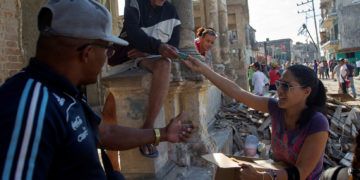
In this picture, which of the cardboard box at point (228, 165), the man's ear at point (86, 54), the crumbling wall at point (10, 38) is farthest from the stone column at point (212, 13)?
the man's ear at point (86, 54)

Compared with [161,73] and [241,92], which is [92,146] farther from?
[241,92]

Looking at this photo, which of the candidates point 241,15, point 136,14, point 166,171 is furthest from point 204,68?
point 241,15

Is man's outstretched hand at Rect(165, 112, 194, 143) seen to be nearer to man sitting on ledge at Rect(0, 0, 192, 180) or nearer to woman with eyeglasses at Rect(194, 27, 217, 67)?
man sitting on ledge at Rect(0, 0, 192, 180)

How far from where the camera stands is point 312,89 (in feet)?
10.1

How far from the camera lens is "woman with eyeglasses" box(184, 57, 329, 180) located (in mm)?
2729

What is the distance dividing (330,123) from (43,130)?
434 inches

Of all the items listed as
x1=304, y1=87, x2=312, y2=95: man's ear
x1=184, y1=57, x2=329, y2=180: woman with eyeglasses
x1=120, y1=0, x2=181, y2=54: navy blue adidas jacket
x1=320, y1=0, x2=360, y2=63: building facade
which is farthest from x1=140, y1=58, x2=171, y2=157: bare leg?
x1=320, y1=0, x2=360, y2=63: building facade

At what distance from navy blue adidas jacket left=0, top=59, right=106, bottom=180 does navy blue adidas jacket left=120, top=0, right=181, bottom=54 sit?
1.91 metres

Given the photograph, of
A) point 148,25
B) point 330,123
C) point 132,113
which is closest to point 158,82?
point 148,25

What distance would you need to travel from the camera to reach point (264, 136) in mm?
10750

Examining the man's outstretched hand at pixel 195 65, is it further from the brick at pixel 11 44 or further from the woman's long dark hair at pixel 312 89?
the brick at pixel 11 44

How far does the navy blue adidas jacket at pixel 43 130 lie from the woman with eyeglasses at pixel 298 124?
57.1 inches

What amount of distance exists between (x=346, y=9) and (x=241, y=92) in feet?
157

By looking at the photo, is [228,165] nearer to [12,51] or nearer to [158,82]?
[158,82]
